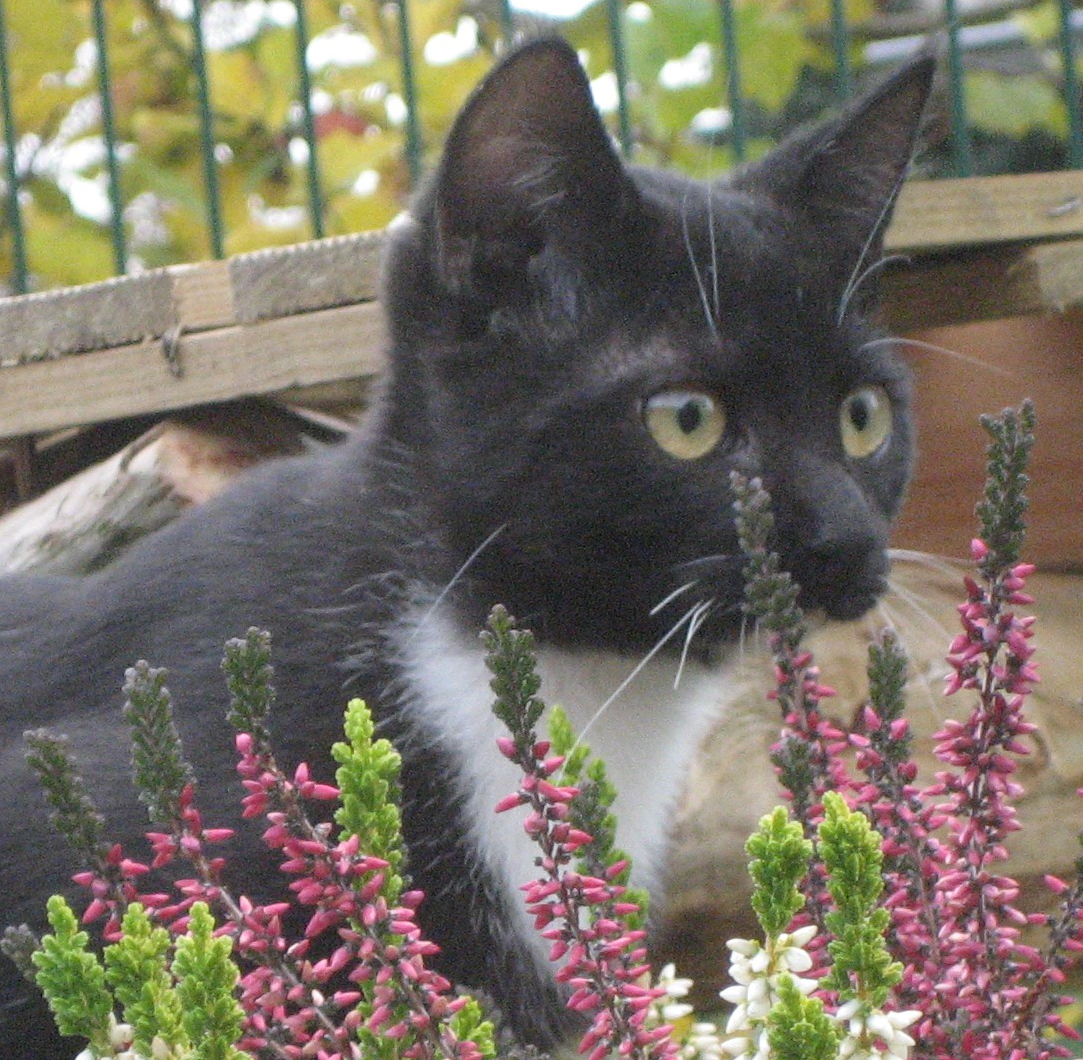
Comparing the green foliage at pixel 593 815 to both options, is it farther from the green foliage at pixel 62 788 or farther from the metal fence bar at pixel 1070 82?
the metal fence bar at pixel 1070 82

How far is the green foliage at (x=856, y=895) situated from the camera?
82cm

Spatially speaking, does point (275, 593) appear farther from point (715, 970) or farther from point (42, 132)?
point (42, 132)

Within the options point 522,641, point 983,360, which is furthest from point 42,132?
point 522,641

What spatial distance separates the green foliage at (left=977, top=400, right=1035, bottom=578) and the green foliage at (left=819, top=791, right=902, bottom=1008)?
191 millimetres

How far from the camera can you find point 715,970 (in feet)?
6.85

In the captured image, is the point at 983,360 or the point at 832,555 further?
the point at 983,360

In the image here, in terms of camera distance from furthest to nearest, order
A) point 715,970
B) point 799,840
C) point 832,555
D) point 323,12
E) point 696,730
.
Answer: point 323,12 → point 715,970 → point 696,730 → point 832,555 → point 799,840

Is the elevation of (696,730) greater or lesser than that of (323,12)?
lesser

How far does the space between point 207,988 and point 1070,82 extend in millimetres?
2132

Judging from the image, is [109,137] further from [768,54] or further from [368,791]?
[368,791]

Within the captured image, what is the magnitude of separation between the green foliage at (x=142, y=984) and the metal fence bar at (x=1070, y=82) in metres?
2.08

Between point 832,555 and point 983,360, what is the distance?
3.22 ft

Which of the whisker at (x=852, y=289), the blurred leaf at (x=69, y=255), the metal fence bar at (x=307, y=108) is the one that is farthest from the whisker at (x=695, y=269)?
the blurred leaf at (x=69, y=255)

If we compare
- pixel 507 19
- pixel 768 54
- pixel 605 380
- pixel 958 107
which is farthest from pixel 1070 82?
pixel 605 380
